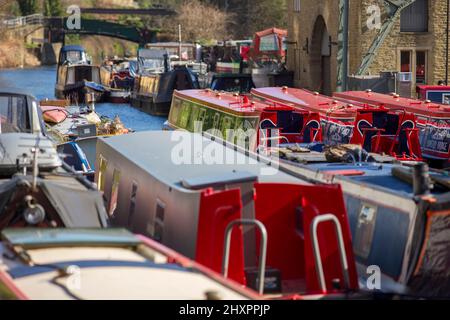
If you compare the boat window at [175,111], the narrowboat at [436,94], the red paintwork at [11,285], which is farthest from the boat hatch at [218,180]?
the narrowboat at [436,94]

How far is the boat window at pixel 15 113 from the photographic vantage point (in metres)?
13.7

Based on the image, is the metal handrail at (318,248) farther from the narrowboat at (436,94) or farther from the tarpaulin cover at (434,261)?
the narrowboat at (436,94)

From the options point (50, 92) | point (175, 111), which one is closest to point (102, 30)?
point (50, 92)

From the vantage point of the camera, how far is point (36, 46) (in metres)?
90.2

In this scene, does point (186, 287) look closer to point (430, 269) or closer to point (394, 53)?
point (430, 269)

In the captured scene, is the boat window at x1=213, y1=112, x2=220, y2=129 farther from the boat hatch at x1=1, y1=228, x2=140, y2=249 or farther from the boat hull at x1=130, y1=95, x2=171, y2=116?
the boat hull at x1=130, y1=95, x2=171, y2=116

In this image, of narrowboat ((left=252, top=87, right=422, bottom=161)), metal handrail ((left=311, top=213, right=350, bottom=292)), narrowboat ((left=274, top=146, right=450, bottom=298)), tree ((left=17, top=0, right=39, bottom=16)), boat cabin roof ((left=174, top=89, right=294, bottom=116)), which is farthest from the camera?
tree ((left=17, top=0, right=39, bottom=16))

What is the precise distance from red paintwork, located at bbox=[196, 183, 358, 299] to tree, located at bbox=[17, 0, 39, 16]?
270 feet

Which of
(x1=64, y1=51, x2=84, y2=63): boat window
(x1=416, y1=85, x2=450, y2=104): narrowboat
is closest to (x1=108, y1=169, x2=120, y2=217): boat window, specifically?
(x1=416, y1=85, x2=450, y2=104): narrowboat

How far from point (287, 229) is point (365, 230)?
1866 mm

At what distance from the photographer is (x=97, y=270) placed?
6.89 meters

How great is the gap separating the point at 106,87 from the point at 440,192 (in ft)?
150

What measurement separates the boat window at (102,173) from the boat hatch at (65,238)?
596 cm

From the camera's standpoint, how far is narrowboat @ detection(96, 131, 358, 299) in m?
9.05
